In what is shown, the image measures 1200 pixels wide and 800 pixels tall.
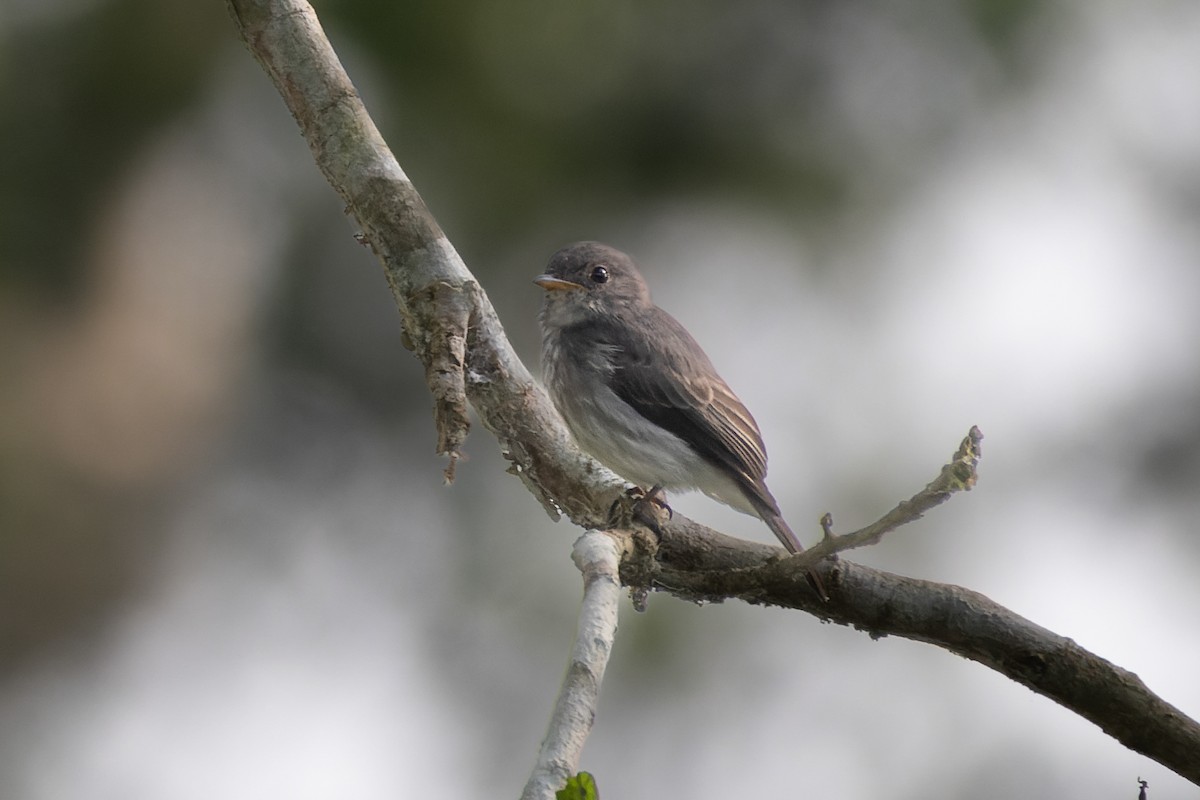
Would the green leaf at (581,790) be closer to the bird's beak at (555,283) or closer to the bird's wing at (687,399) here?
the bird's wing at (687,399)

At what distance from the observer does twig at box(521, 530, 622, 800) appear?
232 centimetres

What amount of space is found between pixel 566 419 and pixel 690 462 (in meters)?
0.59

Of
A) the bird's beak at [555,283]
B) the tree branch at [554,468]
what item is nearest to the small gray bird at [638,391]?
the bird's beak at [555,283]

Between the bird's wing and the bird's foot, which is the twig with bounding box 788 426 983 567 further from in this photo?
the bird's wing

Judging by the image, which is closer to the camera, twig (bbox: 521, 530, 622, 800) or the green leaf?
the green leaf

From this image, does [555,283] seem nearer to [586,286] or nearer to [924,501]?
[586,286]

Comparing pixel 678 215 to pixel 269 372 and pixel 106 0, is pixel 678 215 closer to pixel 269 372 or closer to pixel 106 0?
pixel 269 372

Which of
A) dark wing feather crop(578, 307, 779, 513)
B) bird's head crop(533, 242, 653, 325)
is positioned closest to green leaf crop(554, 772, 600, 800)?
dark wing feather crop(578, 307, 779, 513)

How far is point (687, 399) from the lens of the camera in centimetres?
604

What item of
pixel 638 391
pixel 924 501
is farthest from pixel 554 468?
pixel 638 391

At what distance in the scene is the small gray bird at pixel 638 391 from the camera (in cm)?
572

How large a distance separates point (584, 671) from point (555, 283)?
12.9 feet

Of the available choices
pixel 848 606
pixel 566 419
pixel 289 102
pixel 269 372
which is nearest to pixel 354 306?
pixel 269 372

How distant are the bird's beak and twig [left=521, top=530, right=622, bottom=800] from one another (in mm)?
3204
